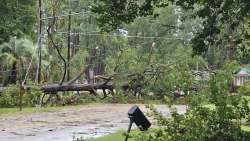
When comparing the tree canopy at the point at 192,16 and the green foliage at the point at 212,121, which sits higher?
the tree canopy at the point at 192,16

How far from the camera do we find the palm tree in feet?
71.1

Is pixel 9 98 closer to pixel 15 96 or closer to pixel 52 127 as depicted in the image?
pixel 15 96

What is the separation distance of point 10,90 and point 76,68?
24.5 feet

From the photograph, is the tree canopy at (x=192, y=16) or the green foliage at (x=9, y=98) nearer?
the tree canopy at (x=192, y=16)

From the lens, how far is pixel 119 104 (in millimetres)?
21797

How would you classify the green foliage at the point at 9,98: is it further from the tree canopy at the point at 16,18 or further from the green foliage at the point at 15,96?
the tree canopy at the point at 16,18

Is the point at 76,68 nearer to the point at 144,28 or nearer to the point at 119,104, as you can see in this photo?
the point at 119,104

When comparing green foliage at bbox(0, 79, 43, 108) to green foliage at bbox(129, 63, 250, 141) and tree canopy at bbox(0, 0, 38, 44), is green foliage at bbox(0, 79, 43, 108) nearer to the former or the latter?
tree canopy at bbox(0, 0, 38, 44)

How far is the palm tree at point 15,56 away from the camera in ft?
71.1

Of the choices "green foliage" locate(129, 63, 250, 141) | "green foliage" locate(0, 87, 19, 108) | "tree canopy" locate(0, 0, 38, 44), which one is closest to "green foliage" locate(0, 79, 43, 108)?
"green foliage" locate(0, 87, 19, 108)

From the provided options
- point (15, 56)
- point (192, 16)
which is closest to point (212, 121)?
point (192, 16)

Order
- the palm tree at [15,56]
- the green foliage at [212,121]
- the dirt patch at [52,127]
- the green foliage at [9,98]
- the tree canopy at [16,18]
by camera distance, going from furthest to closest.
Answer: the tree canopy at [16,18]
the palm tree at [15,56]
the green foliage at [9,98]
the dirt patch at [52,127]
the green foliage at [212,121]

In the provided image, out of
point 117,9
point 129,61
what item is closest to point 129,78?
point 129,61

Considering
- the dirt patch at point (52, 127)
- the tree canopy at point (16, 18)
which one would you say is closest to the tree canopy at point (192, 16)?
the dirt patch at point (52, 127)
